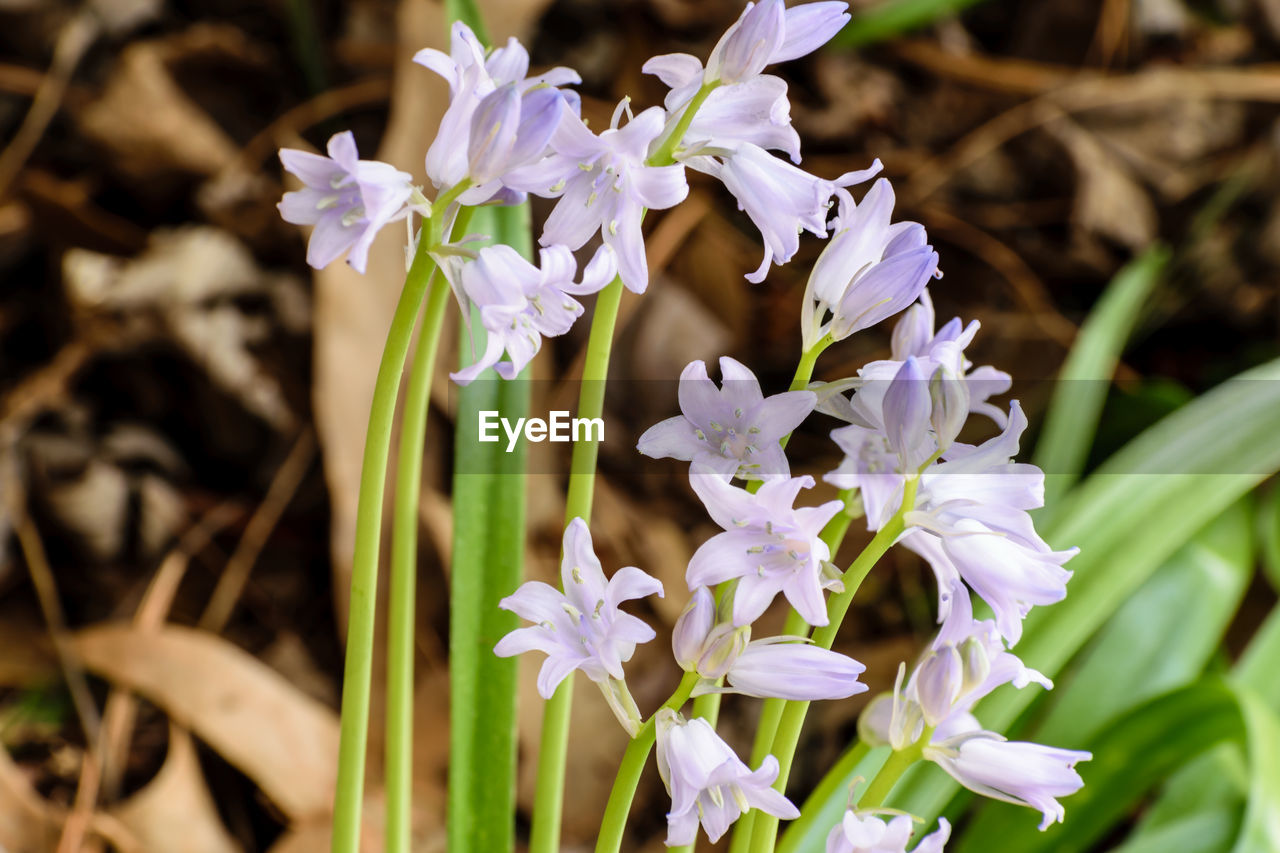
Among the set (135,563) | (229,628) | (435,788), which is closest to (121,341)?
(135,563)

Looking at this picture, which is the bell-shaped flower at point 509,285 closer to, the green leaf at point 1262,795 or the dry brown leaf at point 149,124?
the green leaf at point 1262,795

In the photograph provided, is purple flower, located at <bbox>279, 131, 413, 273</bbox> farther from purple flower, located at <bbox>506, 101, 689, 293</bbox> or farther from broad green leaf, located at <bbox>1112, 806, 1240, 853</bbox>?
broad green leaf, located at <bbox>1112, 806, 1240, 853</bbox>

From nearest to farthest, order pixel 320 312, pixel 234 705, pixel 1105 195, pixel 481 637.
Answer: pixel 481 637, pixel 234 705, pixel 320 312, pixel 1105 195

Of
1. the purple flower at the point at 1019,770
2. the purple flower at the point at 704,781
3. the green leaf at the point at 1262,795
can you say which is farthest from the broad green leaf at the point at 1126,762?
the purple flower at the point at 704,781

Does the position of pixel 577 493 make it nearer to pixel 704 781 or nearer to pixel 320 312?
pixel 704 781

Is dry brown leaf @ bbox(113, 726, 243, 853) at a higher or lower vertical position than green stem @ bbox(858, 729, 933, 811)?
lower

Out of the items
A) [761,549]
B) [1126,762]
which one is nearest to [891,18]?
[1126,762]

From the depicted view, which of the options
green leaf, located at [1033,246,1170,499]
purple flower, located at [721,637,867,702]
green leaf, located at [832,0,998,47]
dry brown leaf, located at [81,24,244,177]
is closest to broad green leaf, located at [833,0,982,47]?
green leaf, located at [832,0,998,47]
